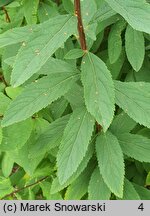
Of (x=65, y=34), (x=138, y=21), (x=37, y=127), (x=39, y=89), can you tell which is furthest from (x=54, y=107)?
(x=138, y=21)

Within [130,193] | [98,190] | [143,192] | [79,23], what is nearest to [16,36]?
[79,23]

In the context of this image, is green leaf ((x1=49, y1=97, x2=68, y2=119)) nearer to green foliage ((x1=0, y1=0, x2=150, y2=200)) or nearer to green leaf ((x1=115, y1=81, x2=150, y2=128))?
green foliage ((x1=0, y1=0, x2=150, y2=200))

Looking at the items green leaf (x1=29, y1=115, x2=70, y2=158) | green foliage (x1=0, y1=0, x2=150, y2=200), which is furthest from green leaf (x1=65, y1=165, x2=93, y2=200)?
green leaf (x1=29, y1=115, x2=70, y2=158)

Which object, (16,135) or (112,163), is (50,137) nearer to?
(16,135)

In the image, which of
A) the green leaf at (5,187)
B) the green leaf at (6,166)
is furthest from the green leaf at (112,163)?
the green leaf at (6,166)

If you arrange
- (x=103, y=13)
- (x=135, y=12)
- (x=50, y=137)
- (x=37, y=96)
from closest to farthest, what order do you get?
(x=135, y=12) < (x=37, y=96) < (x=103, y=13) < (x=50, y=137)

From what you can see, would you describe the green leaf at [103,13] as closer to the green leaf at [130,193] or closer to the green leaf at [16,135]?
the green leaf at [16,135]
